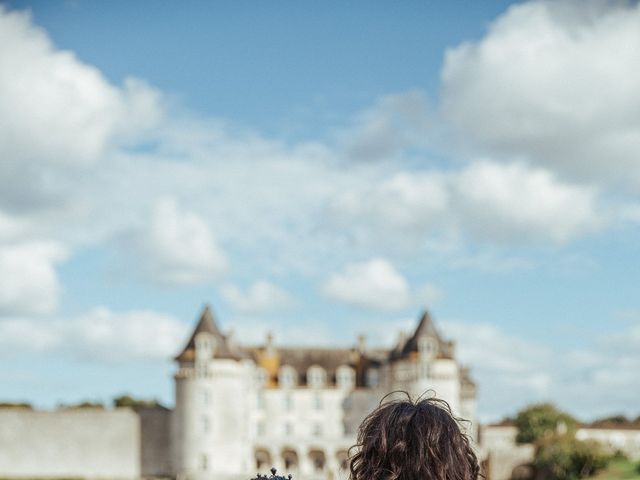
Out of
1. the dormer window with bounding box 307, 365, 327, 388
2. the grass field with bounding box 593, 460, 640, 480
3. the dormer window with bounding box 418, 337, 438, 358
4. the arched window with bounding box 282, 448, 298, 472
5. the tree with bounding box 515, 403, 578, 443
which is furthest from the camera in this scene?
the tree with bounding box 515, 403, 578, 443

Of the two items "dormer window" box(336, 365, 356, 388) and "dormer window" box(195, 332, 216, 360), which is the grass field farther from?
"dormer window" box(195, 332, 216, 360)

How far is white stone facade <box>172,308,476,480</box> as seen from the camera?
56594mm

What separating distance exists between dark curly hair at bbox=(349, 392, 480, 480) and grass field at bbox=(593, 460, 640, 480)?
152 feet

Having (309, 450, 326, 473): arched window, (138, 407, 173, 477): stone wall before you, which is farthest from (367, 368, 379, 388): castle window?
(138, 407, 173, 477): stone wall

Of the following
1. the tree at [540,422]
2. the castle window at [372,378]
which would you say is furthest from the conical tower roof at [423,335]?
the tree at [540,422]

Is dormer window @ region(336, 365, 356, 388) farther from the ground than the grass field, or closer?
farther from the ground

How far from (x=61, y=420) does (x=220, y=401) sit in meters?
8.94

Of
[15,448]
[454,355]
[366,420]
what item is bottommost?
[366,420]

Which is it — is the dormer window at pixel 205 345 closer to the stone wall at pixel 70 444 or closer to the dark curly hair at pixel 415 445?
the stone wall at pixel 70 444

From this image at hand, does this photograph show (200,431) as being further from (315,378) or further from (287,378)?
(315,378)

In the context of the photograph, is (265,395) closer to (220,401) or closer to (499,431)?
(220,401)

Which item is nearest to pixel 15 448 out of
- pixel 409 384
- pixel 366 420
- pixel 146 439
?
pixel 146 439

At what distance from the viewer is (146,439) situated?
189 feet

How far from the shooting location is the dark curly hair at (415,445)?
3332 millimetres
